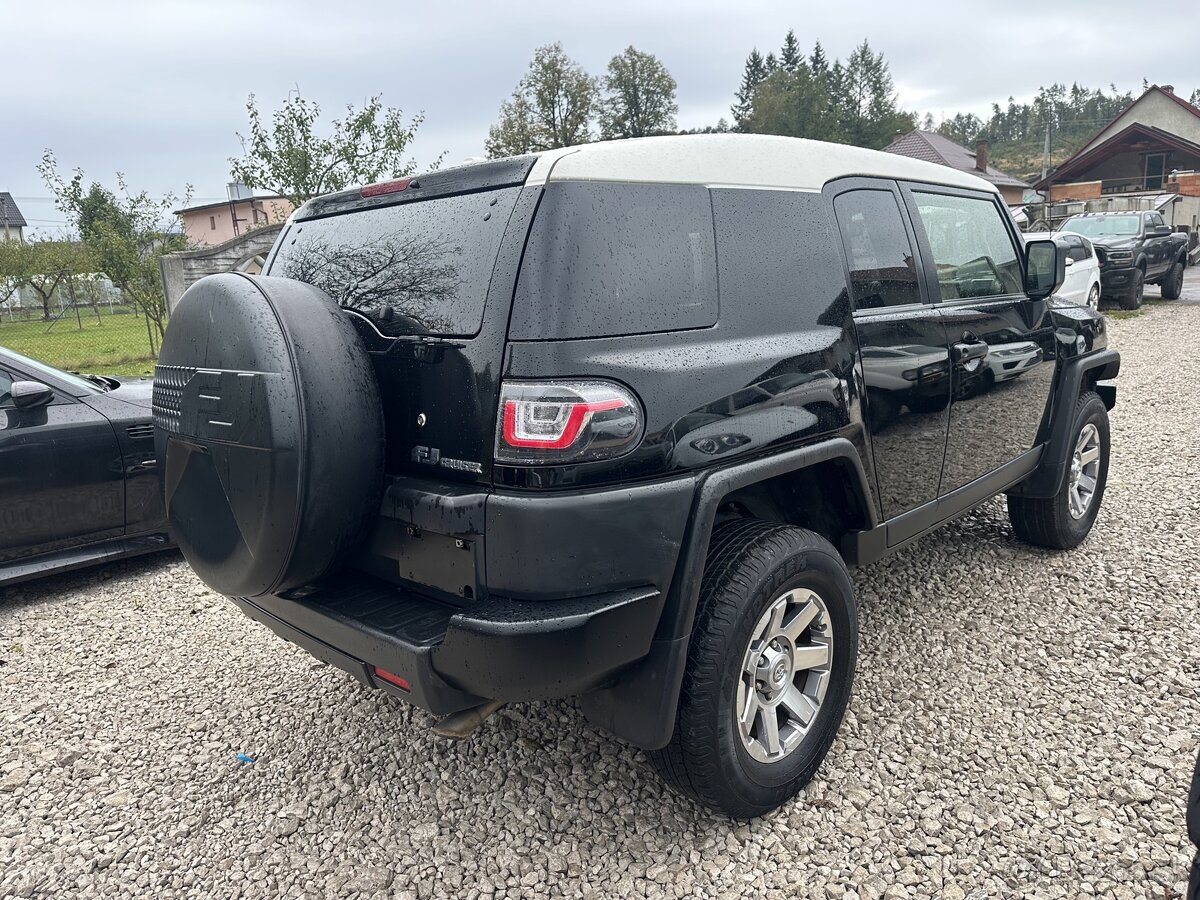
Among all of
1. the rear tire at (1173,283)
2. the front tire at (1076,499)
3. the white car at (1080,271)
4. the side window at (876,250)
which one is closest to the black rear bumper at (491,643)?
the side window at (876,250)

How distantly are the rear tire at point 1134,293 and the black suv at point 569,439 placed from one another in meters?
16.3

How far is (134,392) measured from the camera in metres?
4.87

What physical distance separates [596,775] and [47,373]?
3880mm

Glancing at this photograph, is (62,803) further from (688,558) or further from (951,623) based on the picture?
(951,623)

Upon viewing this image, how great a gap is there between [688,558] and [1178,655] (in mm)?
2506

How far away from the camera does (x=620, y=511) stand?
2.00m

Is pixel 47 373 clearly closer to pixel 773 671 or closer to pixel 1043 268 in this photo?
pixel 773 671

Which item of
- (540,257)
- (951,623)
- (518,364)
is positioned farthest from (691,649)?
(951,623)

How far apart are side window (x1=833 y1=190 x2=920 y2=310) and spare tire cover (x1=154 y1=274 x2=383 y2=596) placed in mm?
1649

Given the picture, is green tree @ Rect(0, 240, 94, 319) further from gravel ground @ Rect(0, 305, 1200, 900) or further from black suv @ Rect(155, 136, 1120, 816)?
black suv @ Rect(155, 136, 1120, 816)

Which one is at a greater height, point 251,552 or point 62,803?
point 251,552

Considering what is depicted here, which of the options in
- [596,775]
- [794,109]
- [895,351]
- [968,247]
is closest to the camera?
[596,775]

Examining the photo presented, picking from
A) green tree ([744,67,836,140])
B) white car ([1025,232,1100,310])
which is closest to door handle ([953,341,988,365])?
white car ([1025,232,1100,310])

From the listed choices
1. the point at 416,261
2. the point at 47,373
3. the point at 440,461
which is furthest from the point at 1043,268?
the point at 47,373
